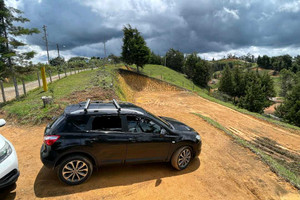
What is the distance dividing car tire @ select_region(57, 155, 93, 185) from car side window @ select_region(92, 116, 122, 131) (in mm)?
766

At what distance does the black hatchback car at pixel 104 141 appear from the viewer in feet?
11.8

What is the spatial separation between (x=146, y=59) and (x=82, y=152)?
25.8 meters

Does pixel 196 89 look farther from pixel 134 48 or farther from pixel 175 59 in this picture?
pixel 175 59

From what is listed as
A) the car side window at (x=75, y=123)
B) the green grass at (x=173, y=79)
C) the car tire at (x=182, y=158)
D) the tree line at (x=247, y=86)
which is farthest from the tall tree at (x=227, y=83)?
the car side window at (x=75, y=123)

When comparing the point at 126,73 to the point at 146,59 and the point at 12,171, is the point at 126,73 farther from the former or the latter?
the point at 12,171

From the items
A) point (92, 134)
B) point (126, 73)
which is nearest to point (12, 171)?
point (92, 134)

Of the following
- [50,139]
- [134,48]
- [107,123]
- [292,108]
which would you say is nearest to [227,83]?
[292,108]

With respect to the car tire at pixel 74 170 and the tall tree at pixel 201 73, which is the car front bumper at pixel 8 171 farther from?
the tall tree at pixel 201 73

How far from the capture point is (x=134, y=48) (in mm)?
26969

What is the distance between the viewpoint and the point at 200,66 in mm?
44781

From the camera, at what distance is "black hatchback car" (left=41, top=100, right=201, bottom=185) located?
3592 mm

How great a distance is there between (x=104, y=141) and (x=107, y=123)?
0.42 metres

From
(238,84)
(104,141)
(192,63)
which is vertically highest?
(192,63)

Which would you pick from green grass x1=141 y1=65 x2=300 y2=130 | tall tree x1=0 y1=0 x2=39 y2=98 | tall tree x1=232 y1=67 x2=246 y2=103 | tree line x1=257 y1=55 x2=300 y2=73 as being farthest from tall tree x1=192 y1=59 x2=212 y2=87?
tree line x1=257 y1=55 x2=300 y2=73
